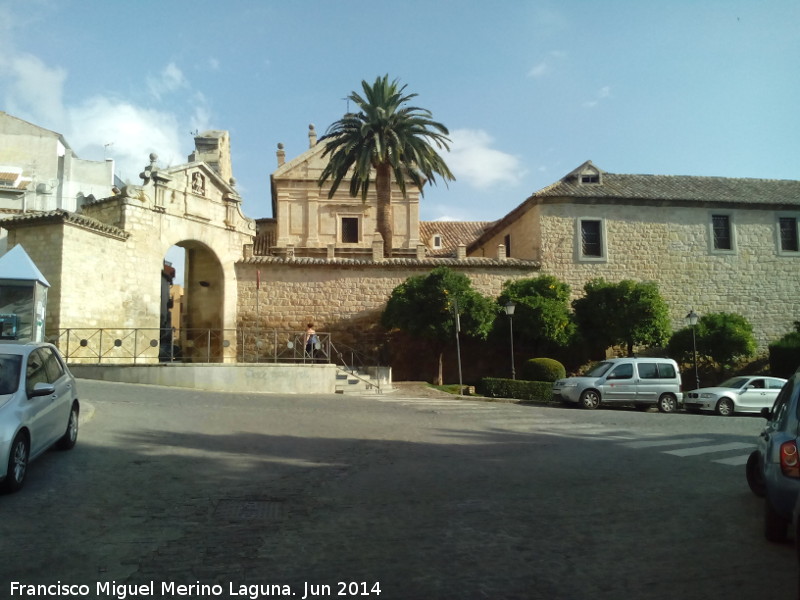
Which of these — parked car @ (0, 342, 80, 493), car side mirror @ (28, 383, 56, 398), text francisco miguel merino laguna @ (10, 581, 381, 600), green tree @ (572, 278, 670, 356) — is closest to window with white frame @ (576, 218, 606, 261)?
green tree @ (572, 278, 670, 356)

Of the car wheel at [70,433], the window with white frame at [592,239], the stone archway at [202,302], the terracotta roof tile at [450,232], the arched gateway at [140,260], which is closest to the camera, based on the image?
the car wheel at [70,433]

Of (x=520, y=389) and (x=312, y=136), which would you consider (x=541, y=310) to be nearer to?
(x=520, y=389)

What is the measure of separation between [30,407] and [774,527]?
7.25 m

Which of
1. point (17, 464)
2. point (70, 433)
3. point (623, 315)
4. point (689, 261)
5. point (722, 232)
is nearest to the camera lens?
point (17, 464)

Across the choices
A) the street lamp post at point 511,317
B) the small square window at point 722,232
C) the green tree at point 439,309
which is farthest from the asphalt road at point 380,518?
the small square window at point 722,232

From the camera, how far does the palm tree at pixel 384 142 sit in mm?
29312

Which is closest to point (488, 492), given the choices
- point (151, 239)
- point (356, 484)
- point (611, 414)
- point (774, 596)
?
point (356, 484)

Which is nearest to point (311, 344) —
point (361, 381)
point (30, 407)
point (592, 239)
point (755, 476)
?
point (361, 381)

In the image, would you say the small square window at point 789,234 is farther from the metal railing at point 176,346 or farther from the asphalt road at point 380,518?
the asphalt road at point 380,518

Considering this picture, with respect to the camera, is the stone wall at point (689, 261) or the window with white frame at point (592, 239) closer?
the stone wall at point (689, 261)

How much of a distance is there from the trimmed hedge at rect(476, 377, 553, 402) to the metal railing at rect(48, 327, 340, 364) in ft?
19.4

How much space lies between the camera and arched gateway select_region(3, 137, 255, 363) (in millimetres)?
21094

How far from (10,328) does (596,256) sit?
81.7 feet

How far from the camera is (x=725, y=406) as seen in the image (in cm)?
2002
